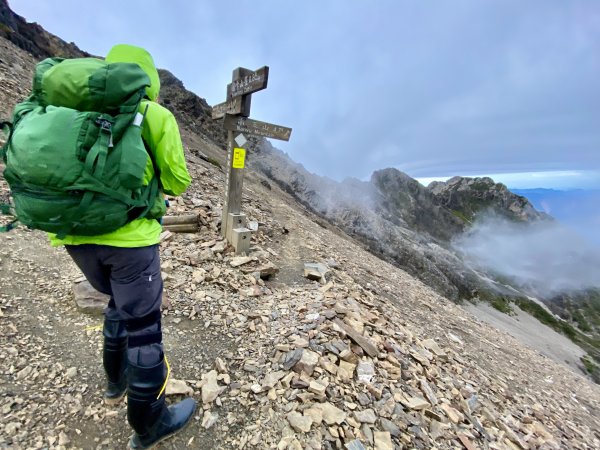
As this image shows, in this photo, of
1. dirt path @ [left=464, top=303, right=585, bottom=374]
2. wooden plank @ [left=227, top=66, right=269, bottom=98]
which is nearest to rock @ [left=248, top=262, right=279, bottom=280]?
wooden plank @ [left=227, top=66, right=269, bottom=98]

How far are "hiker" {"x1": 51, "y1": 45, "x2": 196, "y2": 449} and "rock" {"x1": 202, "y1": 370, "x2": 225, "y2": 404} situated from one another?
0.73 m

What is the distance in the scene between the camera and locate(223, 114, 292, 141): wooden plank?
23.7 ft

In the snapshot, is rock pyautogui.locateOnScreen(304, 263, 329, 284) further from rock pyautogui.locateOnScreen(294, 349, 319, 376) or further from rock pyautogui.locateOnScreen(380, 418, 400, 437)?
rock pyautogui.locateOnScreen(380, 418, 400, 437)

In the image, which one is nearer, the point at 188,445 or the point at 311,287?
the point at 188,445

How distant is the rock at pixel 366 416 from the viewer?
3.52 m

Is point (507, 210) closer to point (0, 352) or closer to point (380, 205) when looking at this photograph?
point (380, 205)

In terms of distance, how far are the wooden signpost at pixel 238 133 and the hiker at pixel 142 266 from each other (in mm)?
4457

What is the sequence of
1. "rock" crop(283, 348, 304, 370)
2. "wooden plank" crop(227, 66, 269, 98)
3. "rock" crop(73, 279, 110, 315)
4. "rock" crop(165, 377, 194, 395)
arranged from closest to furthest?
1. "rock" crop(165, 377, 194, 395)
2. "rock" crop(283, 348, 304, 370)
3. "rock" crop(73, 279, 110, 315)
4. "wooden plank" crop(227, 66, 269, 98)

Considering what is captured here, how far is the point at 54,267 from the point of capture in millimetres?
5293

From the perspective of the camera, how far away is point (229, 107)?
7.36 m

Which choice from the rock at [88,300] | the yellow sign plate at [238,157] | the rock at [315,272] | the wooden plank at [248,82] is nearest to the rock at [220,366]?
the rock at [88,300]

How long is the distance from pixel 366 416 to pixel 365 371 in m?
0.71

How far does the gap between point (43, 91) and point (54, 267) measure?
4.32m

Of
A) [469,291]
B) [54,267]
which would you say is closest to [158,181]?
[54,267]
